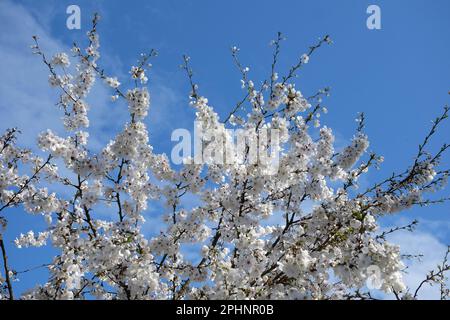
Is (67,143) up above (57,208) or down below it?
above

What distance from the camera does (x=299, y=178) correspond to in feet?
31.2

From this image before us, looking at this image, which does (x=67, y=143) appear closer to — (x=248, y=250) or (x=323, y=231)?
(x=248, y=250)

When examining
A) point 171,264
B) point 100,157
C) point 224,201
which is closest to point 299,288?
point 224,201

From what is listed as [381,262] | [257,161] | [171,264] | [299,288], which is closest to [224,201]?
[257,161]

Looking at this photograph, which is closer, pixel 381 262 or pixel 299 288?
pixel 381 262

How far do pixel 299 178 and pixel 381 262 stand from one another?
3.54m

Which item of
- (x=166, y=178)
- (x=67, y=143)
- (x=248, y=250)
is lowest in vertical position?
(x=248, y=250)

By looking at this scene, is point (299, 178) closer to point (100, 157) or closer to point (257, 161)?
point (257, 161)

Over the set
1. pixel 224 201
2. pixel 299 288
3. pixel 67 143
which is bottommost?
pixel 299 288

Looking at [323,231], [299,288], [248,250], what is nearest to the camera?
[299,288]

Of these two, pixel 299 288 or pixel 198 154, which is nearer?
pixel 299 288

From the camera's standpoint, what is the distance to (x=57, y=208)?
1016 centimetres

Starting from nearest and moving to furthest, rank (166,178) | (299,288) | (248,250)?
1. (299,288)
2. (248,250)
3. (166,178)

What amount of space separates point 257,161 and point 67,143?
3937 mm
